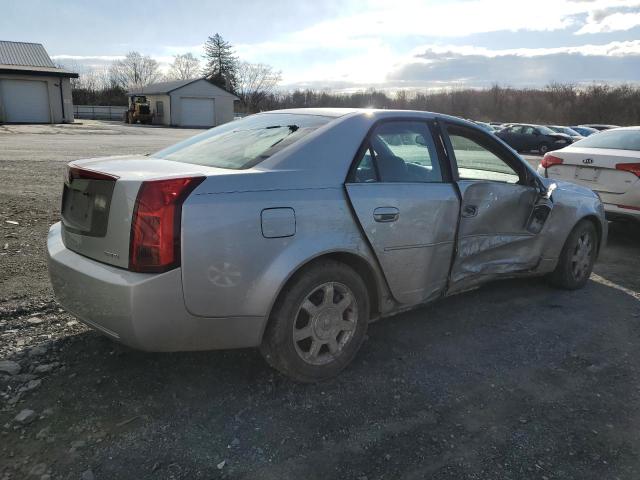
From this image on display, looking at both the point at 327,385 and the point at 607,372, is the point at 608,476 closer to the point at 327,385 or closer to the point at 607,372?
the point at 607,372

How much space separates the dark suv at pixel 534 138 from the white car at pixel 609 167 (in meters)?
19.6

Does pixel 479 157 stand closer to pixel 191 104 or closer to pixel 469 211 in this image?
pixel 469 211

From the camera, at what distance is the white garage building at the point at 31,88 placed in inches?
1395

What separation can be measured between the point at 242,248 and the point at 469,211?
1875 mm

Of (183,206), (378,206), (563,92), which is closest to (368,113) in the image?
(378,206)

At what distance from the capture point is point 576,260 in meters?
4.91

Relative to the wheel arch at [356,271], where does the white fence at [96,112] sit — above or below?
above

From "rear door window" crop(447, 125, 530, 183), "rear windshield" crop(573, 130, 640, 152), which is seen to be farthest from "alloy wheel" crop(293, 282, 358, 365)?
"rear windshield" crop(573, 130, 640, 152)

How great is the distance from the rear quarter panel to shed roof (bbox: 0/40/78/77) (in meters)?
40.0

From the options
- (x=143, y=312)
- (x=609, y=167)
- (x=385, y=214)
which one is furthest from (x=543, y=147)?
(x=143, y=312)

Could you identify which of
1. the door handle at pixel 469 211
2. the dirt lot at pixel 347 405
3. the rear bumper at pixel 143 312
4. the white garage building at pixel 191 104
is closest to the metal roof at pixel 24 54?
the white garage building at pixel 191 104

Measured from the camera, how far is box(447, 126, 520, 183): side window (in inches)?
148

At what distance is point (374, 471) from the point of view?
2.37m

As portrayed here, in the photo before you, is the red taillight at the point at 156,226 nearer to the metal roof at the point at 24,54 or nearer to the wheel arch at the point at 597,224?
the wheel arch at the point at 597,224
